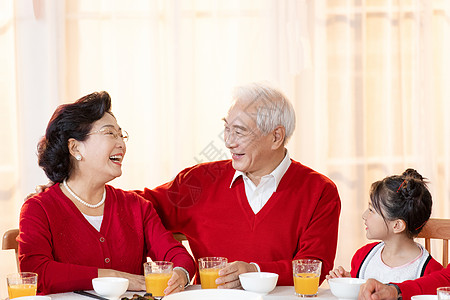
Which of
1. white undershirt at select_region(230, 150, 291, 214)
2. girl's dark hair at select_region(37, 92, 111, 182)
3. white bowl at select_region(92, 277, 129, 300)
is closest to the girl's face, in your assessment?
white undershirt at select_region(230, 150, 291, 214)

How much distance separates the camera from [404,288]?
181cm

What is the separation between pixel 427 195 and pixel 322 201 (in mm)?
395

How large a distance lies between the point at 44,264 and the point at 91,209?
11.9 inches

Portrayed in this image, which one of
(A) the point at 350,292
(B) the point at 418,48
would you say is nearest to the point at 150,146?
(B) the point at 418,48

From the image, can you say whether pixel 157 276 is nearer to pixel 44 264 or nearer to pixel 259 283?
pixel 259 283

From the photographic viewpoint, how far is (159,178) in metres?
3.59

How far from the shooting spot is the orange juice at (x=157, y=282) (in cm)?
187

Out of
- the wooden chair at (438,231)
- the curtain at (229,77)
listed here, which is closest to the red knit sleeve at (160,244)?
the wooden chair at (438,231)

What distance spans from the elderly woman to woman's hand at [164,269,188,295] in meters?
0.01

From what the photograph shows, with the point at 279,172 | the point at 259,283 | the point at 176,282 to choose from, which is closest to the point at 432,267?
the point at 259,283

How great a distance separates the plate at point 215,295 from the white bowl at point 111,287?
0.19 m

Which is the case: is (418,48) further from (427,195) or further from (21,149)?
(21,149)

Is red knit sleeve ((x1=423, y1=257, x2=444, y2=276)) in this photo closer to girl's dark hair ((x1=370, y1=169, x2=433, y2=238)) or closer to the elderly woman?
girl's dark hair ((x1=370, y1=169, x2=433, y2=238))

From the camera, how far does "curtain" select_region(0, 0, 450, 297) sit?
3.53m
